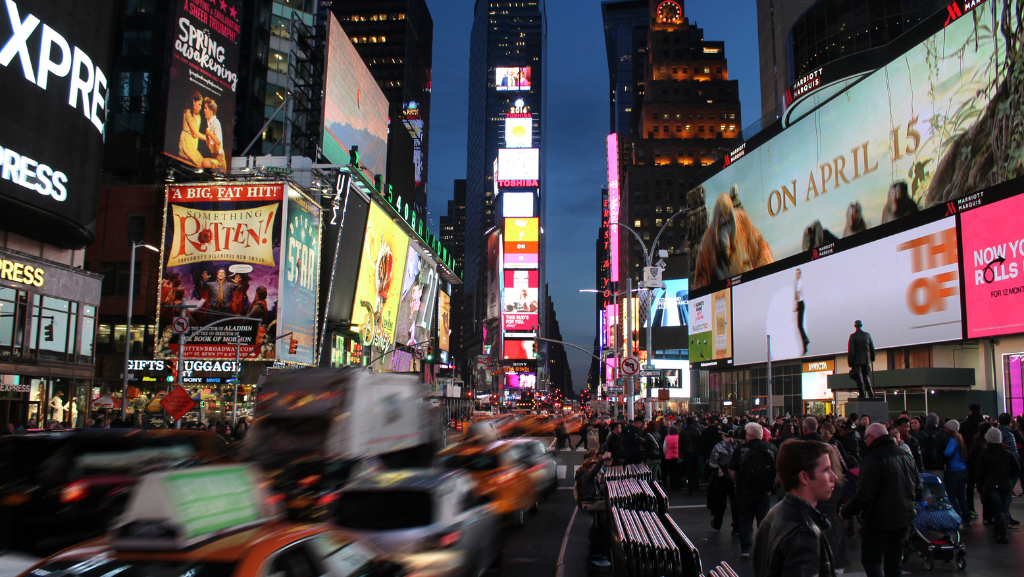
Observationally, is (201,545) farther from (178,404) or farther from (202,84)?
(202,84)

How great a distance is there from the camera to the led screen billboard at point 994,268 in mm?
30688

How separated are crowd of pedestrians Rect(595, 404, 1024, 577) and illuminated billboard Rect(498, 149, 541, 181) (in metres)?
128

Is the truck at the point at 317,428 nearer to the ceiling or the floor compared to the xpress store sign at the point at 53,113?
nearer to the floor

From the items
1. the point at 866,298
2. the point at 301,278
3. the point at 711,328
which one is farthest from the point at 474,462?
the point at 711,328

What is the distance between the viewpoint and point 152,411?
4600cm

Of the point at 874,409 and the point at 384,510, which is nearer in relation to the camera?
the point at 384,510

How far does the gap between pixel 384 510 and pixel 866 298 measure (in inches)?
1596

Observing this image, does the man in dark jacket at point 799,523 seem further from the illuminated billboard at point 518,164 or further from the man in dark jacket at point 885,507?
the illuminated billboard at point 518,164

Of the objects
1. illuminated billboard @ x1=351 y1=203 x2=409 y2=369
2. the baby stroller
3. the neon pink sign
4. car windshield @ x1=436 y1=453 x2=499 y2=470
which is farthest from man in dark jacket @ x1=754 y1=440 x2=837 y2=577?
the neon pink sign

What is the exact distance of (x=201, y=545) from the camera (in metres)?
5.09

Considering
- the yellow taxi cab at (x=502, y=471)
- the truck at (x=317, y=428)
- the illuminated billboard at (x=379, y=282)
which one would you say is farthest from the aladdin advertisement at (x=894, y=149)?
the illuminated billboard at (x=379, y=282)

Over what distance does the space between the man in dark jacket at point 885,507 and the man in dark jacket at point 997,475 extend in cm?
576

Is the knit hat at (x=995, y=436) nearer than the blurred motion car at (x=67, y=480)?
No

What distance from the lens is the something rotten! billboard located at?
45969 millimetres
